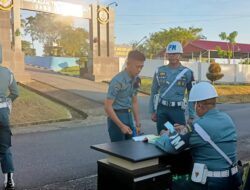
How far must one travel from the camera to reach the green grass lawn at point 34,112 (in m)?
11.3

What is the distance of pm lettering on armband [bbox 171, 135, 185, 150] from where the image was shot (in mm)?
3119

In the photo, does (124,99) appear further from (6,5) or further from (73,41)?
(73,41)

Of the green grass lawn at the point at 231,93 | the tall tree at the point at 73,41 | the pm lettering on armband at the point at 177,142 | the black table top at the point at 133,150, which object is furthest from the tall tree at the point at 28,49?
the pm lettering on armband at the point at 177,142

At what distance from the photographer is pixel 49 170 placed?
19.5 ft

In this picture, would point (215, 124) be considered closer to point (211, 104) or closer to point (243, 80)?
point (211, 104)

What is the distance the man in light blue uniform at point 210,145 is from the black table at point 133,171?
0.59 ft

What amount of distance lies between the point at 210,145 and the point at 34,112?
9703mm

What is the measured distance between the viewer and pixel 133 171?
3.10m

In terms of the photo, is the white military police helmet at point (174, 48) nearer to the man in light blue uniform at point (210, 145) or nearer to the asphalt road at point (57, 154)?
the man in light blue uniform at point (210, 145)

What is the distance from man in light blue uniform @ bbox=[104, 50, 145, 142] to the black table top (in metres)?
0.58

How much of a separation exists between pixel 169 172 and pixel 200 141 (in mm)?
503

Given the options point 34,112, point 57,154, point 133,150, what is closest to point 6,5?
point 34,112

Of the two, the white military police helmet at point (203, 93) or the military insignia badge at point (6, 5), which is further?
the military insignia badge at point (6, 5)

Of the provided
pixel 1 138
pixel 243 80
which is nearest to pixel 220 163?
pixel 1 138
